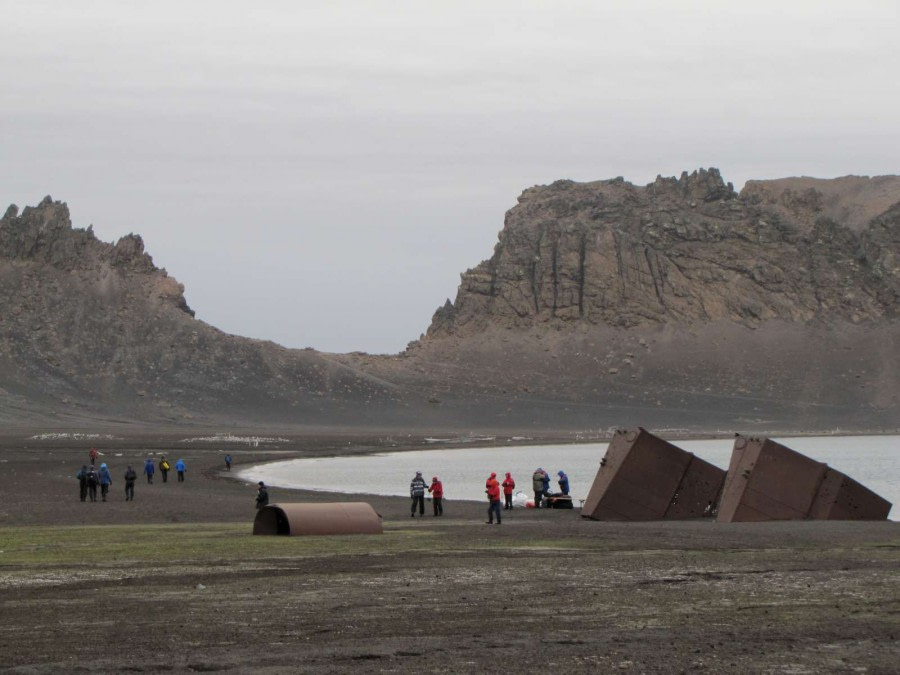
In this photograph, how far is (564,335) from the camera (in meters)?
175

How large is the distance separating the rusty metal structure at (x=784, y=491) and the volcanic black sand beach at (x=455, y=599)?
2.11m

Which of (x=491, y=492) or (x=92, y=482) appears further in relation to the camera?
(x=92, y=482)

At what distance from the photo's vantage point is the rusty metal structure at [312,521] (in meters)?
25.3

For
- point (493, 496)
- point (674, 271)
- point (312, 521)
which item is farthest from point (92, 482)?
point (674, 271)

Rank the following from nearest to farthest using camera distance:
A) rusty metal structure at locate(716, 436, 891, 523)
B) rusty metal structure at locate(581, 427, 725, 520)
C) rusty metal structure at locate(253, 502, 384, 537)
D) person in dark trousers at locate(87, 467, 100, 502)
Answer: rusty metal structure at locate(253, 502, 384, 537) → rusty metal structure at locate(716, 436, 891, 523) → rusty metal structure at locate(581, 427, 725, 520) → person in dark trousers at locate(87, 467, 100, 502)

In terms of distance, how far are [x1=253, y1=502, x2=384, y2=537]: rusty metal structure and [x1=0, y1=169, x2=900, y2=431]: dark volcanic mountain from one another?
95032mm

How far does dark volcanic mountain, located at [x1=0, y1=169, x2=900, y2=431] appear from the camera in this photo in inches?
5389

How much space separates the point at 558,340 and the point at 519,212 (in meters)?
Answer: 30.0

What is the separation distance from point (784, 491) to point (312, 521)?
11.7 m

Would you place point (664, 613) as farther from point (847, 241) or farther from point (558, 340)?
point (847, 241)

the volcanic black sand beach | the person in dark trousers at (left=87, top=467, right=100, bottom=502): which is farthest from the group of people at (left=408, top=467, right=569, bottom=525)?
the person in dark trousers at (left=87, top=467, right=100, bottom=502)

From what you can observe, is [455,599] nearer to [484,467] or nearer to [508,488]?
[508,488]

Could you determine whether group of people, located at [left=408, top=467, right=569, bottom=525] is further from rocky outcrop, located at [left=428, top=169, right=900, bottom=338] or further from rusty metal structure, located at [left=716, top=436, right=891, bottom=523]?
rocky outcrop, located at [left=428, top=169, right=900, bottom=338]

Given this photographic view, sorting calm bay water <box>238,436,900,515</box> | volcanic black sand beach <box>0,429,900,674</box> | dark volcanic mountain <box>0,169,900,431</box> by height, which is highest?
dark volcanic mountain <box>0,169,900,431</box>
